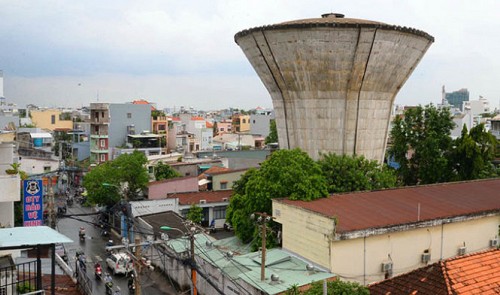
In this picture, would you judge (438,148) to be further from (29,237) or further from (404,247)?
(29,237)

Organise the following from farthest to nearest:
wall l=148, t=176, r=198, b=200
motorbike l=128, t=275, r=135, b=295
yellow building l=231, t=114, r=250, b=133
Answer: yellow building l=231, t=114, r=250, b=133
wall l=148, t=176, r=198, b=200
motorbike l=128, t=275, r=135, b=295

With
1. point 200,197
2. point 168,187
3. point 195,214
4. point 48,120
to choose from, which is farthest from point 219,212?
point 48,120

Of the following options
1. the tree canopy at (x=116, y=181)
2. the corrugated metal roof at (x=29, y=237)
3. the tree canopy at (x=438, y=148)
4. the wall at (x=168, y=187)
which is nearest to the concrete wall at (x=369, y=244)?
the corrugated metal roof at (x=29, y=237)

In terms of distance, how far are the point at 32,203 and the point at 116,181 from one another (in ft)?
45.2

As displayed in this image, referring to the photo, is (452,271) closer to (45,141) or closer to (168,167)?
(168,167)

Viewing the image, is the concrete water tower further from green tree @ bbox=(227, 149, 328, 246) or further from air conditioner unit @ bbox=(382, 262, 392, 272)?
air conditioner unit @ bbox=(382, 262, 392, 272)

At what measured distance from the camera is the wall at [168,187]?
3584 centimetres

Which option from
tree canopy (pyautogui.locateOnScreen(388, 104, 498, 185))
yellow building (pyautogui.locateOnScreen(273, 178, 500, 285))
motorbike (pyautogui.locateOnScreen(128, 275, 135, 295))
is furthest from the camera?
tree canopy (pyautogui.locateOnScreen(388, 104, 498, 185))

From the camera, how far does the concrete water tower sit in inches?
992

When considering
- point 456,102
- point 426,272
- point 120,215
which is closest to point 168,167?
point 120,215

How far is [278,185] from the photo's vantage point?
21.9 meters

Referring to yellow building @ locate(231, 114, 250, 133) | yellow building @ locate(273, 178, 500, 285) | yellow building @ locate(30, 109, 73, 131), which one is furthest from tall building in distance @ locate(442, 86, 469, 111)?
yellow building @ locate(273, 178, 500, 285)

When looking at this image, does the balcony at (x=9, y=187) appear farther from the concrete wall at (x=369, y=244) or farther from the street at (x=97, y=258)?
the concrete wall at (x=369, y=244)

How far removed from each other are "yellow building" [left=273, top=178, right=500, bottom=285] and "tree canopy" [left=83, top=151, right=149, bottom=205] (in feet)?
57.9
